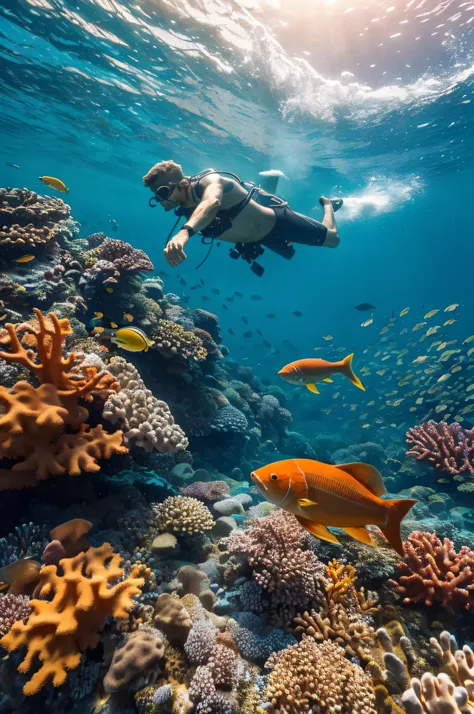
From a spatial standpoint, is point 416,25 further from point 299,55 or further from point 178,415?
point 178,415

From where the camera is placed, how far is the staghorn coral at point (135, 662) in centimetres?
241

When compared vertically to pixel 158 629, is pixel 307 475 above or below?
above

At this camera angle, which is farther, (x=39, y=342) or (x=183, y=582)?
(x=183, y=582)

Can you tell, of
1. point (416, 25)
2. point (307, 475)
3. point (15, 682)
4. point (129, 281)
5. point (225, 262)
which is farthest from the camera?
point (225, 262)

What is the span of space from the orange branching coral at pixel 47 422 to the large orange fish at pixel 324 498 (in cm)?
200

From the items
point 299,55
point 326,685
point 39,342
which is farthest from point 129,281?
point 299,55

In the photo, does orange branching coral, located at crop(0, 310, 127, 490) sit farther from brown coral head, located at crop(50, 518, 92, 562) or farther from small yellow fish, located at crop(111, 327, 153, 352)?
small yellow fish, located at crop(111, 327, 153, 352)

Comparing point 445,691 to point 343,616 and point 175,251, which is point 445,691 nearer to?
point 343,616

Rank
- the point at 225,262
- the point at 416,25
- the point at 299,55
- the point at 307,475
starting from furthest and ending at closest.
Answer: the point at 225,262 → the point at 299,55 → the point at 416,25 → the point at 307,475

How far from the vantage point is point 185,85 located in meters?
18.3

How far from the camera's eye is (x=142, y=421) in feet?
13.7

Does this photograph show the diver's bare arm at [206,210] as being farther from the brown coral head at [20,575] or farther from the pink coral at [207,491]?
the pink coral at [207,491]

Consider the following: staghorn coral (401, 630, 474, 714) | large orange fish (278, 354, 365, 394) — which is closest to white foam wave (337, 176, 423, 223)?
large orange fish (278, 354, 365, 394)

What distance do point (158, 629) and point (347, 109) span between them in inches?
937
